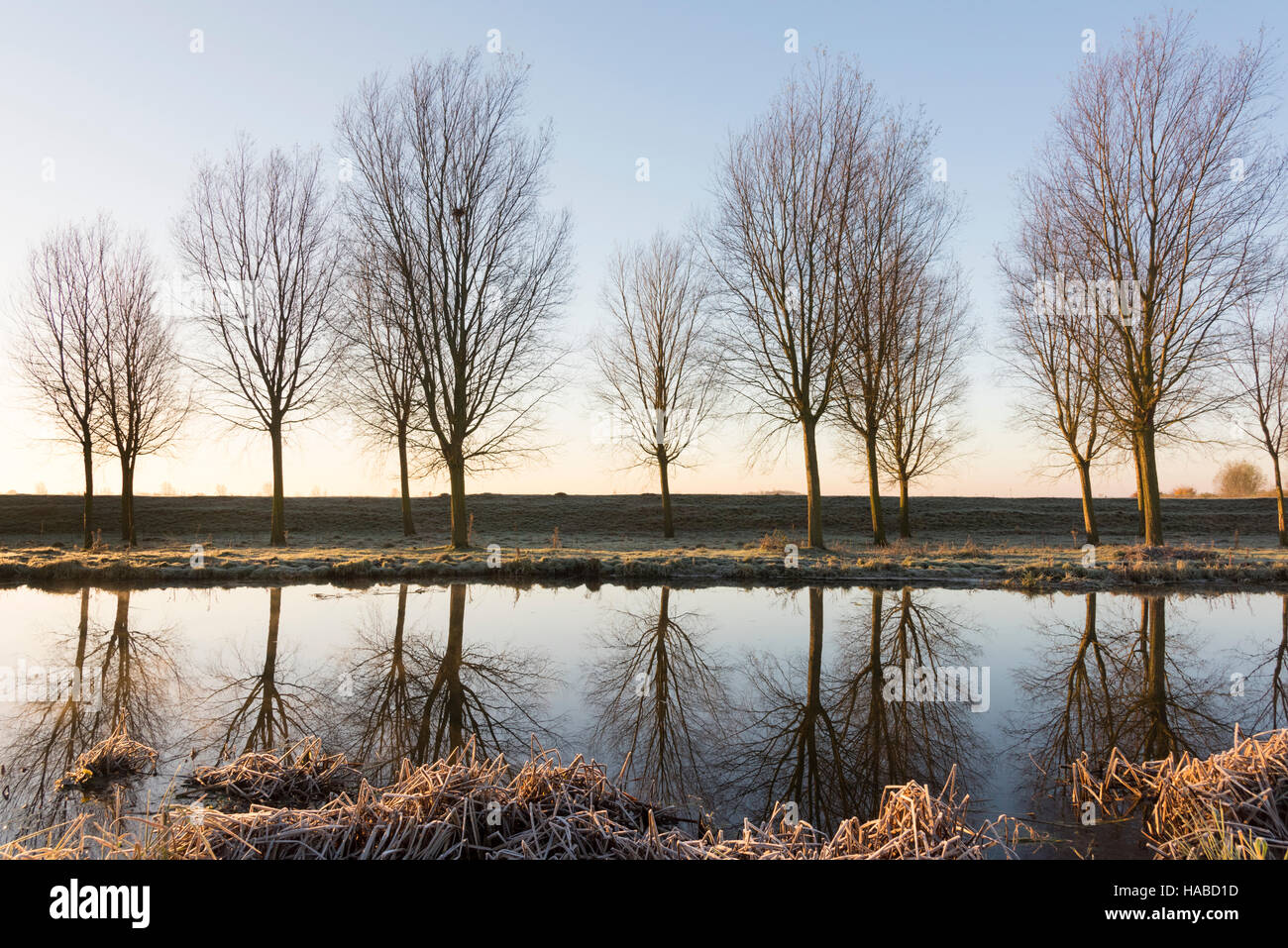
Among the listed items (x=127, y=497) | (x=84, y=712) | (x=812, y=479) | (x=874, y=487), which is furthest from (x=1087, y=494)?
(x=127, y=497)

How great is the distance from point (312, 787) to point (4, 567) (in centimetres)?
1835

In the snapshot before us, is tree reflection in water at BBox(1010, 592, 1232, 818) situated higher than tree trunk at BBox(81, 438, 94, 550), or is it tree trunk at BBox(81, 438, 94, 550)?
tree trunk at BBox(81, 438, 94, 550)

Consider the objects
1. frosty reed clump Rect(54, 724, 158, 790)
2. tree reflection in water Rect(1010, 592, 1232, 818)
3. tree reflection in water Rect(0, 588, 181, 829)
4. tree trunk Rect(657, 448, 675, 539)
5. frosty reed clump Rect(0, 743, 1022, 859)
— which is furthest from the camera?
tree trunk Rect(657, 448, 675, 539)

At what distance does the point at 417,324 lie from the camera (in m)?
21.4

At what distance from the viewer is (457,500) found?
2192 centimetres

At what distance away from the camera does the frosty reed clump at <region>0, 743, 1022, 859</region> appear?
3.29 m

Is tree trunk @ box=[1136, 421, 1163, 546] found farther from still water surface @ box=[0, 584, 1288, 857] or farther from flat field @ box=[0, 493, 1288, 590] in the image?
still water surface @ box=[0, 584, 1288, 857]

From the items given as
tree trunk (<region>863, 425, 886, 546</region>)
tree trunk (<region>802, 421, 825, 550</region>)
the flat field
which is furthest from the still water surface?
tree trunk (<region>863, 425, 886, 546</region>)

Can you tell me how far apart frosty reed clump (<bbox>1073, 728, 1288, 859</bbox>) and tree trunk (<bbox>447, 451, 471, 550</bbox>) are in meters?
19.1

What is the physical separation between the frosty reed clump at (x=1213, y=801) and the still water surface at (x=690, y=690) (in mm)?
235
